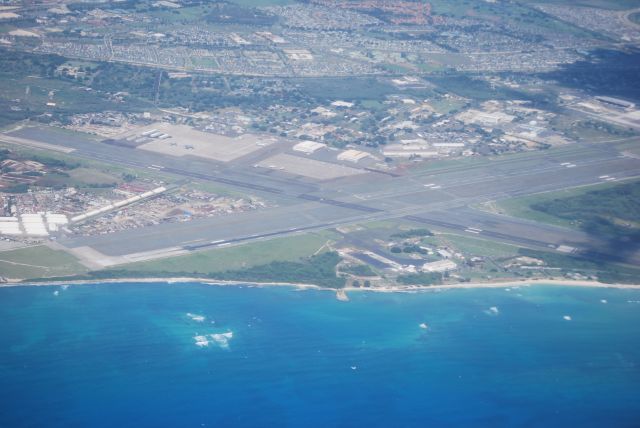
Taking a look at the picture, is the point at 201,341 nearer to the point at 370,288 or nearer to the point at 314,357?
the point at 314,357

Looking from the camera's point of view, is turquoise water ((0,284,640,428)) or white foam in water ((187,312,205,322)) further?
white foam in water ((187,312,205,322))

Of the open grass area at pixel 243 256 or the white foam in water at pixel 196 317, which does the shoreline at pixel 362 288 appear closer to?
the open grass area at pixel 243 256

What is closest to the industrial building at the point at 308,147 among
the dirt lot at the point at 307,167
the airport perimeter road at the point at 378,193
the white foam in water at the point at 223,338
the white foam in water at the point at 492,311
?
the dirt lot at the point at 307,167

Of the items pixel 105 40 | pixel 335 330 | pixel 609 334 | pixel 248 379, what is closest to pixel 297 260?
pixel 335 330

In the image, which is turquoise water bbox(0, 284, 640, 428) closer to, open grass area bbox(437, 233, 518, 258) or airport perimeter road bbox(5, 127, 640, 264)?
open grass area bbox(437, 233, 518, 258)

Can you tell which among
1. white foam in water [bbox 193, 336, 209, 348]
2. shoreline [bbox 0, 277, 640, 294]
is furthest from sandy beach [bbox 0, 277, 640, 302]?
white foam in water [bbox 193, 336, 209, 348]

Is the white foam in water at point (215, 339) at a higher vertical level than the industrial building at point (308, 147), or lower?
lower
